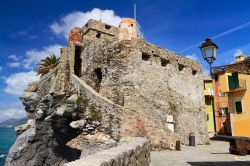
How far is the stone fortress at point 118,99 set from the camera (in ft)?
52.8

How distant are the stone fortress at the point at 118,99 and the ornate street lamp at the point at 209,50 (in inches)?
301

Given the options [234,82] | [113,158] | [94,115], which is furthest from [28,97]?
[113,158]

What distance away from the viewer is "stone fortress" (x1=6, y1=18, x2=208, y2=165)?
16.1 meters

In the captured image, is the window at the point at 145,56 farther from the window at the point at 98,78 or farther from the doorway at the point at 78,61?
the doorway at the point at 78,61

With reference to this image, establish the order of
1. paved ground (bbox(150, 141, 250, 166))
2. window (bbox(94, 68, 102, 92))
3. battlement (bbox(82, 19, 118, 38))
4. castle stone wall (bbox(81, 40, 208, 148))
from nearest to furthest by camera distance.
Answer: paved ground (bbox(150, 141, 250, 166)), castle stone wall (bbox(81, 40, 208, 148)), window (bbox(94, 68, 102, 92)), battlement (bbox(82, 19, 118, 38))

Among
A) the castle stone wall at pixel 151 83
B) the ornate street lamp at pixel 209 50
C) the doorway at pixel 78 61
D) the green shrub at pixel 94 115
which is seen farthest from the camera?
the doorway at pixel 78 61

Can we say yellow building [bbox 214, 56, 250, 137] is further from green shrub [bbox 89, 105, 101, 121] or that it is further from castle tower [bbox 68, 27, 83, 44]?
castle tower [bbox 68, 27, 83, 44]

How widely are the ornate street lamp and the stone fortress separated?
7.64 metres

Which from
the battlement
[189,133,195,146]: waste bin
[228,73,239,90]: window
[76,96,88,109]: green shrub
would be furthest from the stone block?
the battlement

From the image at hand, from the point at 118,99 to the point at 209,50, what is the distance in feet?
31.2

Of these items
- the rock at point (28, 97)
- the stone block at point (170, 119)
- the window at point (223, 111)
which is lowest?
the stone block at point (170, 119)

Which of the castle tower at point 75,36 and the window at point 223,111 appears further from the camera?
the window at point 223,111

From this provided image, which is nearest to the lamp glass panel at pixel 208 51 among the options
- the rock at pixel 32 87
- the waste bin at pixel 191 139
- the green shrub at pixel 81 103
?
the green shrub at pixel 81 103

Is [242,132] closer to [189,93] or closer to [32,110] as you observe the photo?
[189,93]
